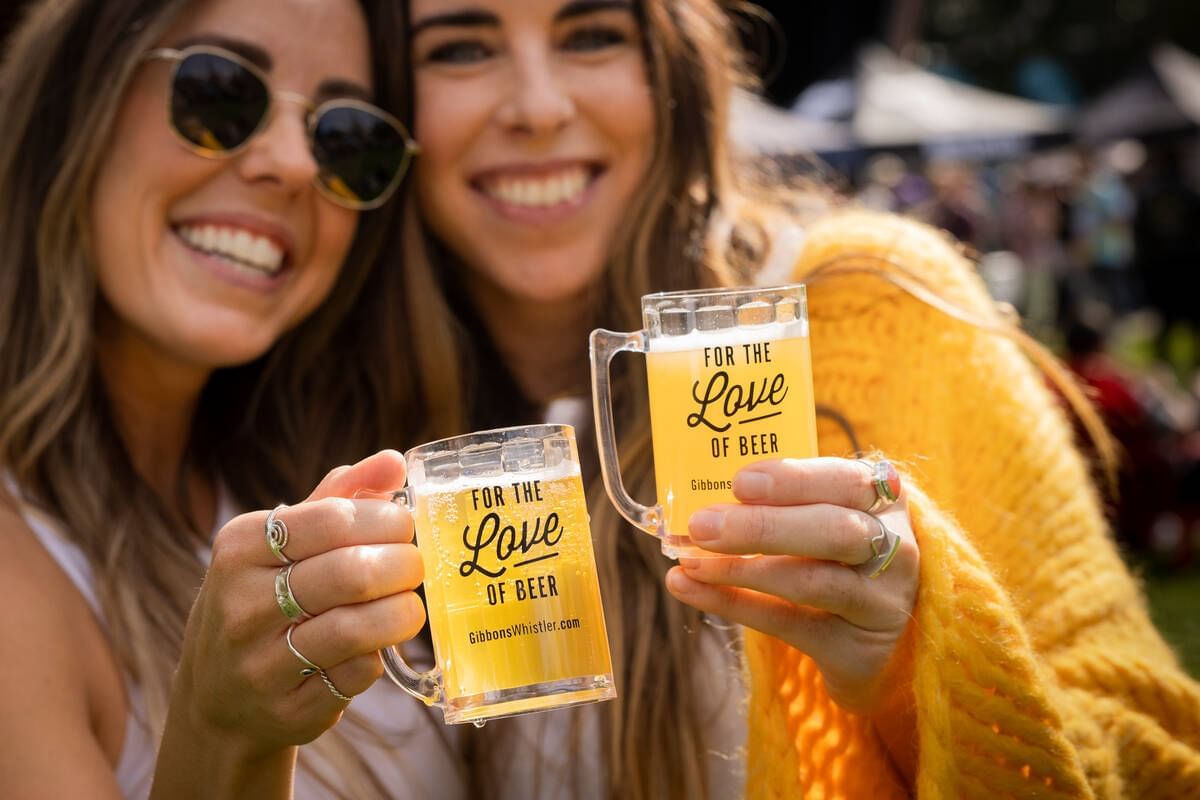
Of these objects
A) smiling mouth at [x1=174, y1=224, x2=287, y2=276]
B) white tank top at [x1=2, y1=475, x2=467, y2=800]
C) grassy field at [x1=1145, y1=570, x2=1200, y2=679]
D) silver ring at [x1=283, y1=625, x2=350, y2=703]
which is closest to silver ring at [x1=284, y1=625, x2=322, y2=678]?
silver ring at [x1=283, y1=625, x2=350, y2=703]

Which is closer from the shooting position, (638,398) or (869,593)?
(869,593)

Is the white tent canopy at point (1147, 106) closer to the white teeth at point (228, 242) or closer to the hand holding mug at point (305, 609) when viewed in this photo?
the white teeth at point (228, 242)

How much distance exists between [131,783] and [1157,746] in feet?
6.03

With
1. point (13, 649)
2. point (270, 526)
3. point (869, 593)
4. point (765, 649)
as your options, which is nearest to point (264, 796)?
point (270, 526)

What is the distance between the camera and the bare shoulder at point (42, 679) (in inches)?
77.7

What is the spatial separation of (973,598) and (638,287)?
129cm

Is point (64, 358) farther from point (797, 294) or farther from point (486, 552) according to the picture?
point (797, 294)

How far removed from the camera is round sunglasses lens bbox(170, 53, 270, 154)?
2510 mm

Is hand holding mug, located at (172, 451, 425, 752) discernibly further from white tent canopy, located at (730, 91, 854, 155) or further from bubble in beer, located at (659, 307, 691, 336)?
white tent canopy, located at (730, 91, 854, 155)

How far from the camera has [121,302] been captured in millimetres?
2535

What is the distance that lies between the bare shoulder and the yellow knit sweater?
1119 millimetres

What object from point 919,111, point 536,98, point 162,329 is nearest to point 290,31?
point 536,98

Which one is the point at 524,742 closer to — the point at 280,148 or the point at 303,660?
the point at 303,660

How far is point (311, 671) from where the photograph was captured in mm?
1609
